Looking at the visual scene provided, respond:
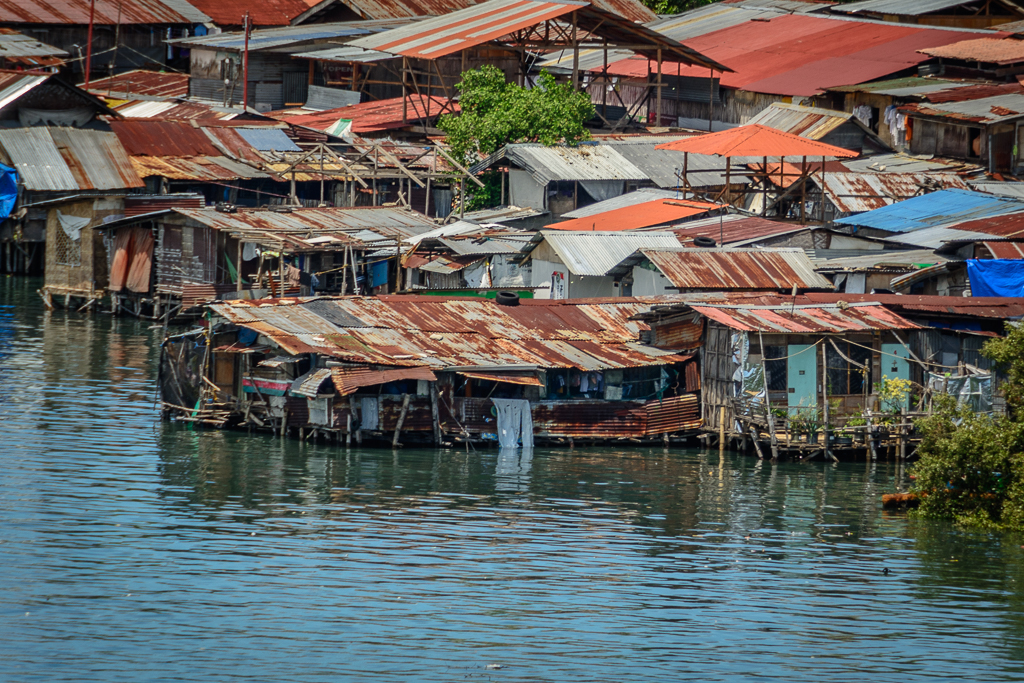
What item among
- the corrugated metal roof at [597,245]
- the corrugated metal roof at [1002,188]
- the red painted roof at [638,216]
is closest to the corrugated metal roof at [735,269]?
the corrugated metal roof at [597,245]

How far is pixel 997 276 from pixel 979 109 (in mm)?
16311

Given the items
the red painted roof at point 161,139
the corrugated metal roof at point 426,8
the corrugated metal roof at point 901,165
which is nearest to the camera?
the corrugated metal roof at point 901,165

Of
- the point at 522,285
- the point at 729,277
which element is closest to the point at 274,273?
the point at 522,285

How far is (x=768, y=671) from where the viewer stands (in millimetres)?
23062

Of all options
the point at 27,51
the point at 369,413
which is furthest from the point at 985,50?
the point at 27,51

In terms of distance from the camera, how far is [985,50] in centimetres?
6172

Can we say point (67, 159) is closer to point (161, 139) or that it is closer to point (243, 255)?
point (161, 139)

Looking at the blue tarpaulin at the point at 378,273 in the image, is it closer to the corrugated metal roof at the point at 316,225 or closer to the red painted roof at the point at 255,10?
the corrugated metal roof at the point at 316,225

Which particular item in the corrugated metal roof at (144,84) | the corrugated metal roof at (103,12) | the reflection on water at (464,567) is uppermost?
the corrugated metal roof at (103,12)

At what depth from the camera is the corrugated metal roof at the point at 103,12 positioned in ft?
246

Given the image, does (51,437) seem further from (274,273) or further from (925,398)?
A: (925,398)

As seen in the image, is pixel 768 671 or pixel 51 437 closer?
pixel 768 671

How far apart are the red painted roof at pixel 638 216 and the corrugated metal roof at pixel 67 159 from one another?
1649cm

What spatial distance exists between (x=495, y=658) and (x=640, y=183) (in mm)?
33467
